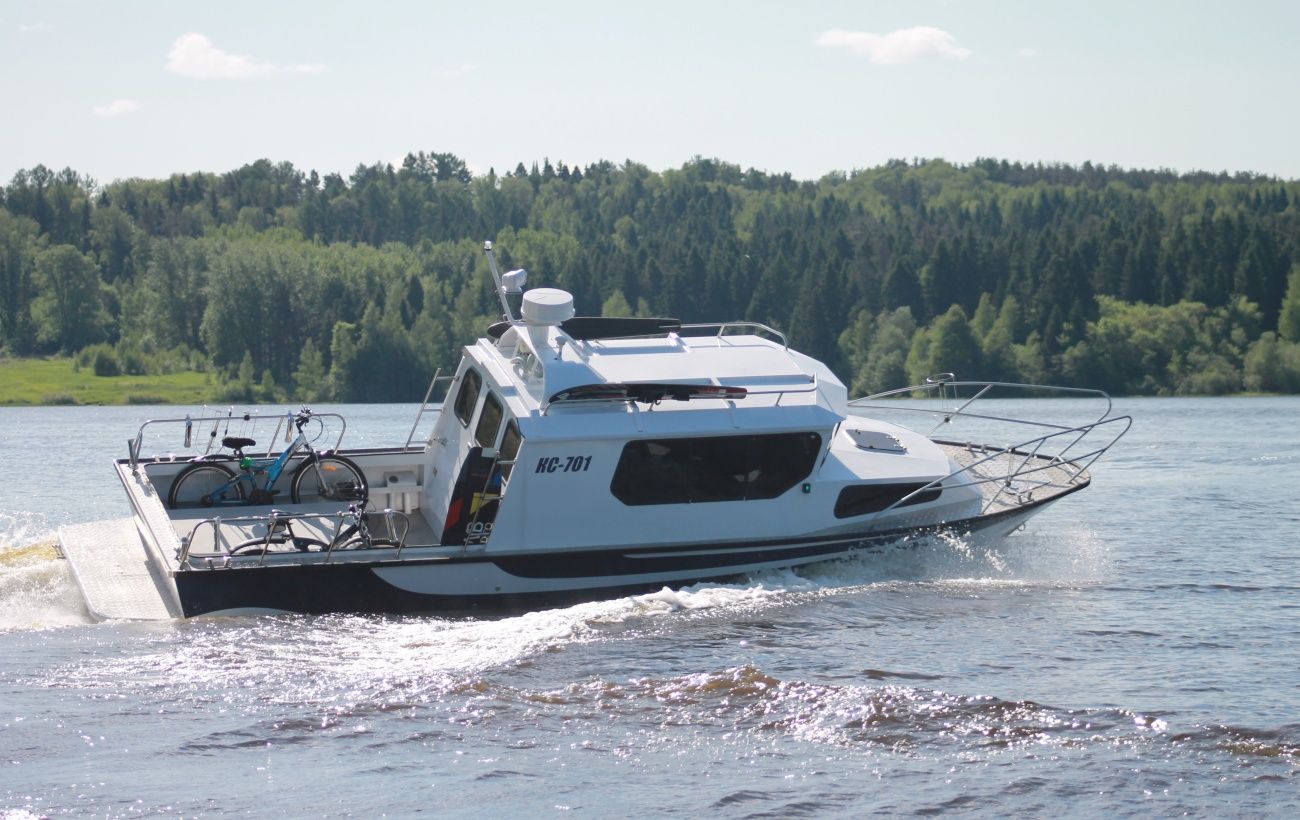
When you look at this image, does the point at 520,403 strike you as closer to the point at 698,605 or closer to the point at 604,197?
the point at 698,605

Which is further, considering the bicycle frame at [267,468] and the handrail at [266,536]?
the bicycle frame at [267,468]

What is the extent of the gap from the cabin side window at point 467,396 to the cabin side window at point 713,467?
90.3 inches

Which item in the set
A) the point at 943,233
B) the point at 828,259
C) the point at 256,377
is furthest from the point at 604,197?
the point at 256,377

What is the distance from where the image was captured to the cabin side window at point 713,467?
14617mm

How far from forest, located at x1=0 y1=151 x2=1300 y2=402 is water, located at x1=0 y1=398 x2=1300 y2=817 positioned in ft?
225

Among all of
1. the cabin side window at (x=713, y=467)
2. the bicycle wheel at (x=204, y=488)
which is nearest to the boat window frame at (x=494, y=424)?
the cabin side window at (x=713, y=467)

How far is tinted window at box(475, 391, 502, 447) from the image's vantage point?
15.3 m

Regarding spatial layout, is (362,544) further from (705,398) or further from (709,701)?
(709,701)

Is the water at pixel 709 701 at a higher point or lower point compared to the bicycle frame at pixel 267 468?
lower

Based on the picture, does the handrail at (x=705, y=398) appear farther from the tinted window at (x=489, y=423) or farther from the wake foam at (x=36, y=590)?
the wake foam at (x=36, y=590)

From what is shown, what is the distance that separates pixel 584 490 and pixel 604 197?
15253cm

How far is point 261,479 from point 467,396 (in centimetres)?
249

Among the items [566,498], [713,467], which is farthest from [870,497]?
[566,498]

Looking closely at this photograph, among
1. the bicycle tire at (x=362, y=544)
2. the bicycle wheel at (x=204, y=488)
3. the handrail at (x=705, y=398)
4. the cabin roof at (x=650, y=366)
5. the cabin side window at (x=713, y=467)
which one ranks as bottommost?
the bicycle tire at (x=362, y=544)
